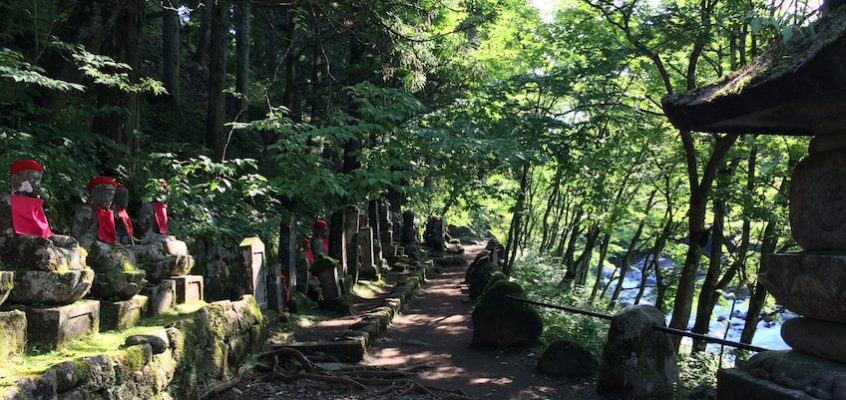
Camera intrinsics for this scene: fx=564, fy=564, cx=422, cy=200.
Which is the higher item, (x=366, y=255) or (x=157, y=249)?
(x=157, y=249)

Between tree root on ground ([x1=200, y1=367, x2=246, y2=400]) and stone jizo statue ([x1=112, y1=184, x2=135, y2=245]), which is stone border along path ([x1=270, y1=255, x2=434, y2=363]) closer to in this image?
tree root on ground ([x1=200, y1=367, x2=246, y2=400])

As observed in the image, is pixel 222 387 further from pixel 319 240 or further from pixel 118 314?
pixel 319 240

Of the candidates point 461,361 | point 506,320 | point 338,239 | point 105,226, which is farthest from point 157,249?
point 338,239

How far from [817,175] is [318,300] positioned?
9900 mm

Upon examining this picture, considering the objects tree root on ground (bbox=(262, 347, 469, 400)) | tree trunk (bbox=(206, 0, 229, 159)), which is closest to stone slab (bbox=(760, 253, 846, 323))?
tree root on ground (bbox=(262, 347, 469, 400))

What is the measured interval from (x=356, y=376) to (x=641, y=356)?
3477 millimetres

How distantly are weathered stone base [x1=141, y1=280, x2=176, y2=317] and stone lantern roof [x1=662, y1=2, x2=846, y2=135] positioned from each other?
554cm

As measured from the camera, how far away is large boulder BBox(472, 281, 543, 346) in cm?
955

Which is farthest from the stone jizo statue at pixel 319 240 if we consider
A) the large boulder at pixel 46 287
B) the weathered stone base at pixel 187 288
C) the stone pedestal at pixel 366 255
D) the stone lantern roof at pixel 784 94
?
the stone lantern roof at pixel 784 94

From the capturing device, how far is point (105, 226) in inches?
233

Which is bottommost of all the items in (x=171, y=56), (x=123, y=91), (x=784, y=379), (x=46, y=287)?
(x=784, y=379)

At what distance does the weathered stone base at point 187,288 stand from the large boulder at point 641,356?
524 cm

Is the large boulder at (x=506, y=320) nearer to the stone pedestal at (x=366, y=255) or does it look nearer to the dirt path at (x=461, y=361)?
Result: the dirt path at (x=461, y=361)

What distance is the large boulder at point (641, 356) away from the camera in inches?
257
